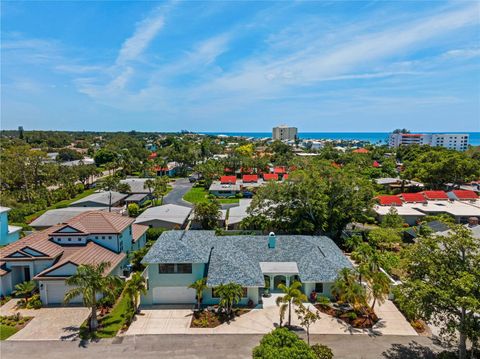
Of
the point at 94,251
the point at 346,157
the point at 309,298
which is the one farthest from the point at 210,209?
the point at 346,157

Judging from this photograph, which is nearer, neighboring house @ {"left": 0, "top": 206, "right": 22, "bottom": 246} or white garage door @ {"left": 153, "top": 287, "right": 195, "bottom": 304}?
white garage door @ {"left": 153, "top": 287, "right": 195, "bottom": 304}

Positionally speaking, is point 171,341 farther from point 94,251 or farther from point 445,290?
point 445,290

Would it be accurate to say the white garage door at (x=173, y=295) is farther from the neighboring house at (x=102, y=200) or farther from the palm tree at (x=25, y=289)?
the neighboring house at (x=102, y=200)

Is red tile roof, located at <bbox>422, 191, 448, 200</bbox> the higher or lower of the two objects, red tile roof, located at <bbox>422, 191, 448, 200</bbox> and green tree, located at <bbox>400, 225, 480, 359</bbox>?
the lower

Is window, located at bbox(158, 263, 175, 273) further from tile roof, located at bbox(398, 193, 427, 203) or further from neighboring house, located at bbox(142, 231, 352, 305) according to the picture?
tile roof, located at bbox(398, 193, 427, 203)

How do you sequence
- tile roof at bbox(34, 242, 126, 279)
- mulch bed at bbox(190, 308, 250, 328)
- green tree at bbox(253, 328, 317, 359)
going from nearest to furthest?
green tree at bbox(253, 328, 317, 359), mulch bed at bbox(190, 308, 250, 328), tile roof at bbox(34, 242, 126, 279)

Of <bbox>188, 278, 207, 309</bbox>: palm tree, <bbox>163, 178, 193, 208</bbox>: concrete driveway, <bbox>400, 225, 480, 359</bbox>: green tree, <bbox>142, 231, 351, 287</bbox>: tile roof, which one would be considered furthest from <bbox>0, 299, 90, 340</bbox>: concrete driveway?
<bbox>163, 178, 193, 208</bbox>: concrete driveway

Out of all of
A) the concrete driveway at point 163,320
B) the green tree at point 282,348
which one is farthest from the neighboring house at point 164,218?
the green tree at point 282,348
